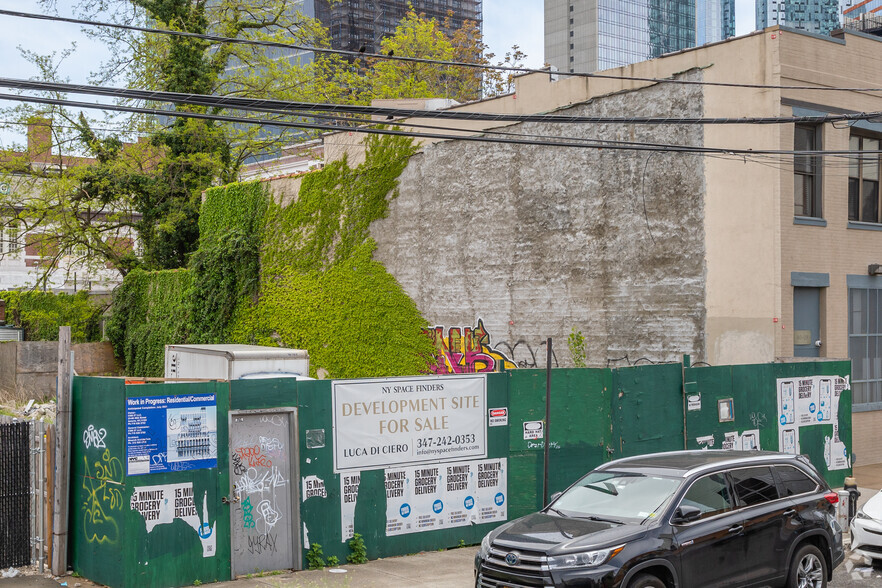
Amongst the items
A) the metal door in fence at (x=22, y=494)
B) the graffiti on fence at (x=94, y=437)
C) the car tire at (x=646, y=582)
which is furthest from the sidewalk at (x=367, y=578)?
the car tire at (x=646, y=582)

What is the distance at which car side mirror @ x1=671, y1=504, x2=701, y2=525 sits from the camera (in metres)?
8.73

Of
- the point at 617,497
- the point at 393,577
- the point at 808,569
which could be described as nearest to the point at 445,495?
the point at 393,577

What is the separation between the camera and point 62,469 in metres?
11.1

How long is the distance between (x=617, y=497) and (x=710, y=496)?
36.8 inches

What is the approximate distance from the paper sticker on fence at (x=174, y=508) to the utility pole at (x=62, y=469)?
1.53 meters

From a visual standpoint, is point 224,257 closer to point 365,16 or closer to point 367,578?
point 367,578

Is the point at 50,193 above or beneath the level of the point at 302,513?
above

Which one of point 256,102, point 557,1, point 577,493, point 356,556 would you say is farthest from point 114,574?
point 557,1

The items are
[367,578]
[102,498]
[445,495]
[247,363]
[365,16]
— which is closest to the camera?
[102,498]

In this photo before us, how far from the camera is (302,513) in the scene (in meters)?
11.5

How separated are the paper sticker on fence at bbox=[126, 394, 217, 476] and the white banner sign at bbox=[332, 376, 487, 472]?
5.84 ft

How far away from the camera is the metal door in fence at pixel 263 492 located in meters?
11.0

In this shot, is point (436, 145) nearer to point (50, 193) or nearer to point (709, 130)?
point (709, 130)

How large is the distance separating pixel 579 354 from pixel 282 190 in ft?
39.2
